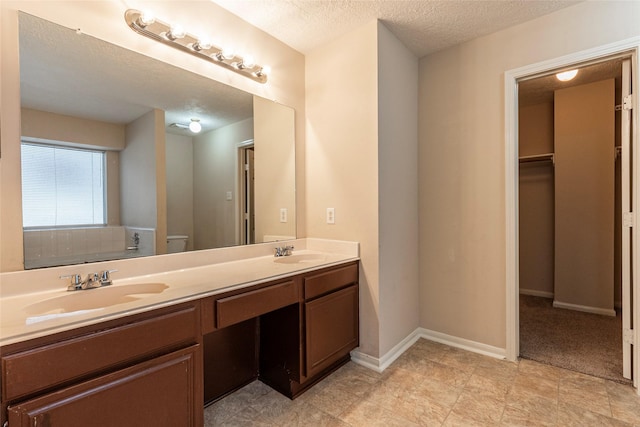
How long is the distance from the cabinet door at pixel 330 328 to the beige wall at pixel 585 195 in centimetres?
279

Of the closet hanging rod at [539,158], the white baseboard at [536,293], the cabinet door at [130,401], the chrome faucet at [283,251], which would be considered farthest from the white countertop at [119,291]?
the white baseboard at [536,293]

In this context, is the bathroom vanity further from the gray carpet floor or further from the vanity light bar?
the gray carpet floor

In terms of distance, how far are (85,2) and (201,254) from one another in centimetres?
142

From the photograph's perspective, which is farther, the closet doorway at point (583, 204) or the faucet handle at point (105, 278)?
the closet doorway at point (583, 204)

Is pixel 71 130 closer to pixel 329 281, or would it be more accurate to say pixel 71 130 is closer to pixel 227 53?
pixel 227 53

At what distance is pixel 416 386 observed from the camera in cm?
200

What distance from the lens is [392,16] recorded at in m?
2.14

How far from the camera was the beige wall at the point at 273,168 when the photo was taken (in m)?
2.34

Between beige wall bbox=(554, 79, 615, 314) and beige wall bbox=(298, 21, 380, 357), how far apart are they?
2649mm

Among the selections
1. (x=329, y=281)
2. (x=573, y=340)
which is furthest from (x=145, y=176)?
(x=573, y=340)

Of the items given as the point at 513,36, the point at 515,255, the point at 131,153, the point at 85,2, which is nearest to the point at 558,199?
the point at 515,255

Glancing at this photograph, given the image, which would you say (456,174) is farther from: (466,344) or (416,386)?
(416,386)

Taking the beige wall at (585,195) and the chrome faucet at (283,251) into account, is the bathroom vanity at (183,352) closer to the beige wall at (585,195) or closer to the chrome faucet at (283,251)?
the chrome faucet at (283,251)

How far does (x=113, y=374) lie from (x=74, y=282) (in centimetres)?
55
